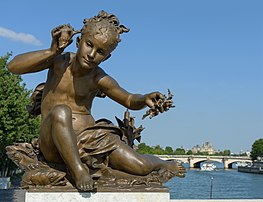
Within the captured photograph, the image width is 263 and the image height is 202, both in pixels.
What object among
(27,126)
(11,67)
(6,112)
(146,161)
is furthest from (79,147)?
(27,126)

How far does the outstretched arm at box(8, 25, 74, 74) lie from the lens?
4488 millimetres

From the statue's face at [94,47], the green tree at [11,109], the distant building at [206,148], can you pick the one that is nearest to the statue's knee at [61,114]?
the statue's face at [94,47]

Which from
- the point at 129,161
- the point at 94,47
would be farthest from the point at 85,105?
the point at 129,161

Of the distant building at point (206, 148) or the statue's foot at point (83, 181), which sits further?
the distant building at point (206, 148)

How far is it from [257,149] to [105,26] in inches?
3562

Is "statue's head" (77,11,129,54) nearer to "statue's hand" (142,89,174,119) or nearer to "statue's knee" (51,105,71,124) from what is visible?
"statue's hand" (142,89,174,119)

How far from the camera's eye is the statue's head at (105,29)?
479 cm

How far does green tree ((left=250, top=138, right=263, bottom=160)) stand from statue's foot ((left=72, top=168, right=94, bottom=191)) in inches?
3516

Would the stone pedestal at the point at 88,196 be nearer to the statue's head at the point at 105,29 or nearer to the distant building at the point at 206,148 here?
the statue's head at the point at 105,29

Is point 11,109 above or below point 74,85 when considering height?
above

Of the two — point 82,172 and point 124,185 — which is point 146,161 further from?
point 82,172

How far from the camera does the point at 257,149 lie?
90.8 m

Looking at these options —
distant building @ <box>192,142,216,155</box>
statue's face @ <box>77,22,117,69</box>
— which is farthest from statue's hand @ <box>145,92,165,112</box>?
distant building @ <box>192,142,216,155</box>

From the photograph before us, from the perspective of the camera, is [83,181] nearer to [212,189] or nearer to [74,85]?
[74,85]
